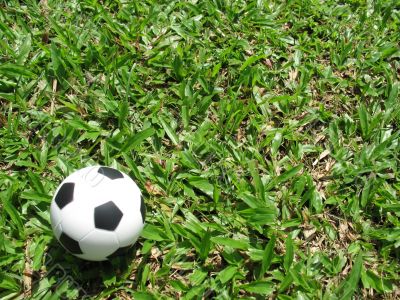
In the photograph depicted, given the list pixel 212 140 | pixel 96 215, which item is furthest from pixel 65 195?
pixel 212 140

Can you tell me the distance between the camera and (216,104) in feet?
10.7

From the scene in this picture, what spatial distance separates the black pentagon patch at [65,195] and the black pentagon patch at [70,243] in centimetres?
15

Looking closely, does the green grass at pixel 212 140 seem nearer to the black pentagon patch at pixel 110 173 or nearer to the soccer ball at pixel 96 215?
the soccer ball at pixel 96 215

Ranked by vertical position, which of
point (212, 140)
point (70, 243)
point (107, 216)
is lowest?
point (212, 140)

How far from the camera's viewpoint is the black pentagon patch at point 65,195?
2158mm

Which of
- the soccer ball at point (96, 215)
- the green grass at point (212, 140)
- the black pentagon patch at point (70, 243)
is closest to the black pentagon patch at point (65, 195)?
the soccer ball at point (96, 215)

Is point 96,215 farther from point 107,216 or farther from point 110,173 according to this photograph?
point 110,173

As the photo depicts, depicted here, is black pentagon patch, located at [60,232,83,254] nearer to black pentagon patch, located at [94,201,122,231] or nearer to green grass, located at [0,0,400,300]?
black pentagon patch, located at [94,201,122,231]

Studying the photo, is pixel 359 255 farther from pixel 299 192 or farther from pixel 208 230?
pixel 208 230

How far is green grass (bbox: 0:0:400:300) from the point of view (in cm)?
250

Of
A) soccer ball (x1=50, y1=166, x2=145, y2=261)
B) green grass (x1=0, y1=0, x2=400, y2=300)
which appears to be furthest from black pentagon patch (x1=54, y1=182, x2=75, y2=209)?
green grass (x1=0, y1=0, x2=400, y2=300)

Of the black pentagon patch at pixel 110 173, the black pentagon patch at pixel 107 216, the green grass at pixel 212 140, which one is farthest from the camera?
the green grass at pixel 212 140

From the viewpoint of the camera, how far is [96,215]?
2113 millimetres

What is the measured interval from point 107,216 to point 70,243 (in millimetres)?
231
